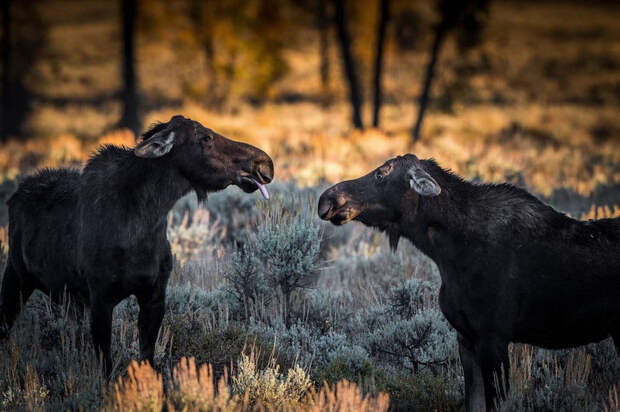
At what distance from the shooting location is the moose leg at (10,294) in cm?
673

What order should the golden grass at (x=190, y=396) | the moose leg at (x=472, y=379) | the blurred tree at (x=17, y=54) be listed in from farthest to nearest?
1. the blurred tree at (x=17, y=54)
2. the moose leg at (x=472, y=379)
3. the golden grass at (x=190, y=396)

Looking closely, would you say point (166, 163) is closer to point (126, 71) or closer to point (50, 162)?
point (50, 162)

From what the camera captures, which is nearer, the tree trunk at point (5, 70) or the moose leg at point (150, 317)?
the moose leg at point (150, 317)

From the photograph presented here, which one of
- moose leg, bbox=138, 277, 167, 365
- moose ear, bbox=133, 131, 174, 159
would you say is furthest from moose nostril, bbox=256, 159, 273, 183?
moose leg, bbox=138, 277, 167, 365

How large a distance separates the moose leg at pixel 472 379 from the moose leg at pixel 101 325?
2.72m

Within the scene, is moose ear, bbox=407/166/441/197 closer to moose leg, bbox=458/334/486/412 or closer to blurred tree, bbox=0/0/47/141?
moose leg, bbox=458/334/486/412

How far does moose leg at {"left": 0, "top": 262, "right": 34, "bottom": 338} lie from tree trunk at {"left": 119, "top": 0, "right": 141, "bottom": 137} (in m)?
17.0

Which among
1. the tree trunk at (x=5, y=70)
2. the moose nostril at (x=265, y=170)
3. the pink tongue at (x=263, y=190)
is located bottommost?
the pink tongue at (x=263, y=190)

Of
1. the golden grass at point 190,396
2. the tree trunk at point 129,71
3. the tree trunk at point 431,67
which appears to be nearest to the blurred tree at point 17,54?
the tree trunk at point 129,71

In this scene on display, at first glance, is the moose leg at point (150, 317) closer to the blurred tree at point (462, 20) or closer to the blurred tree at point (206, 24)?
the blurred tree at point (462, 20)

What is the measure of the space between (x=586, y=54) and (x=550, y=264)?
56729 millimetres

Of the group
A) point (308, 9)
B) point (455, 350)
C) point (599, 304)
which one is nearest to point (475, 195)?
point (599, 304)

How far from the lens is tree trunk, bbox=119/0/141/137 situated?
76.8 ft

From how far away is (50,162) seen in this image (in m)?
18.4
